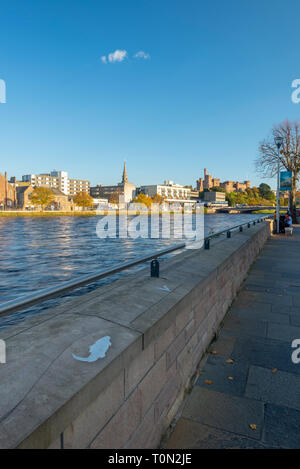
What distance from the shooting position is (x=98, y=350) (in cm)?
189

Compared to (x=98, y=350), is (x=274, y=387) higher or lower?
lower

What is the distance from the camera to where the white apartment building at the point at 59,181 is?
509 ft

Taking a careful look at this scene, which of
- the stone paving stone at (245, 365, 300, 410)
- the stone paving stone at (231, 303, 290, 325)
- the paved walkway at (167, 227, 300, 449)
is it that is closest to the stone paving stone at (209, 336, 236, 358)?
the paved walkway at (167, 227, 300, 449)

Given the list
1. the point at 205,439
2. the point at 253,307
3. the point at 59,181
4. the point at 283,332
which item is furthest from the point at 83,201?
the point at 205,439

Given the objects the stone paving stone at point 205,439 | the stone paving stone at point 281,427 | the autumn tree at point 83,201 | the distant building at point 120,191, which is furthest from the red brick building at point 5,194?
the stone paving stone at point 281,427

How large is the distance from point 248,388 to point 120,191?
179870mm

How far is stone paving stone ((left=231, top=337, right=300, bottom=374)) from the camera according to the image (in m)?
3.74

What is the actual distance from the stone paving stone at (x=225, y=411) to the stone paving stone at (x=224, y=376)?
0.34 feet

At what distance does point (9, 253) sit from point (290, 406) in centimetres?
2052

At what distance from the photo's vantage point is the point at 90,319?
2.35m

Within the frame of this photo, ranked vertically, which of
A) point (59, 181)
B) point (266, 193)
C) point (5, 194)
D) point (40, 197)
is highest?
point (59, 181)

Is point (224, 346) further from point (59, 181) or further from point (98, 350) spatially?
point (59, 181)

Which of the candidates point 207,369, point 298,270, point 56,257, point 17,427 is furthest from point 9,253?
point 17,427
